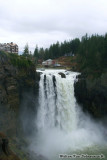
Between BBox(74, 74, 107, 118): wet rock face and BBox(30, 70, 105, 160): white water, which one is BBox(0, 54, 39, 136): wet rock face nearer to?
BBox(30, 70, 105, 160): white water

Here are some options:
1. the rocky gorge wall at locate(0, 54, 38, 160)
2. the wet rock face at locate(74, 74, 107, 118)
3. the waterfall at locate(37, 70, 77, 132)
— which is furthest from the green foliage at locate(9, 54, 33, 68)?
the wet rock face at locate(74, 74, 107, 118)

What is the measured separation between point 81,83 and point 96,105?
18.2 ft

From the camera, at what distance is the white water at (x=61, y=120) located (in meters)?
34.7

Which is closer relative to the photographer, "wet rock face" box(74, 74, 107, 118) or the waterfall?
the waterfall

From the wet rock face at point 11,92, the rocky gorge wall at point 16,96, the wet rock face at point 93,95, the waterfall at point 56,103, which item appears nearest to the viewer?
the wet rock face at point 11,92

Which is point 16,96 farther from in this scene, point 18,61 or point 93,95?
point 93,95

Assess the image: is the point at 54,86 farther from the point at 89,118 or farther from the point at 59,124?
the point at 89,118

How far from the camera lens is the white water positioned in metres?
34.7

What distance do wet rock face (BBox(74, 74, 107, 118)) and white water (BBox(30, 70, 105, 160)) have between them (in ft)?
4.94

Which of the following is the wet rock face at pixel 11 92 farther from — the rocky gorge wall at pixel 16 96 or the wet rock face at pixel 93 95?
the wet rock face at pixel 93 95

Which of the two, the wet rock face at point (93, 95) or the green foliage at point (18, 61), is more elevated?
the green foliage at point (18, 61)

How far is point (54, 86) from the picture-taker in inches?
1545

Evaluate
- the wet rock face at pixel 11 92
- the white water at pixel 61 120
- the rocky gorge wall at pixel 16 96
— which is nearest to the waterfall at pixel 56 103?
the white water at pixel 61 120

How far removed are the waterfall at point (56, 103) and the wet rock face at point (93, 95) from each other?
180 centimetres
